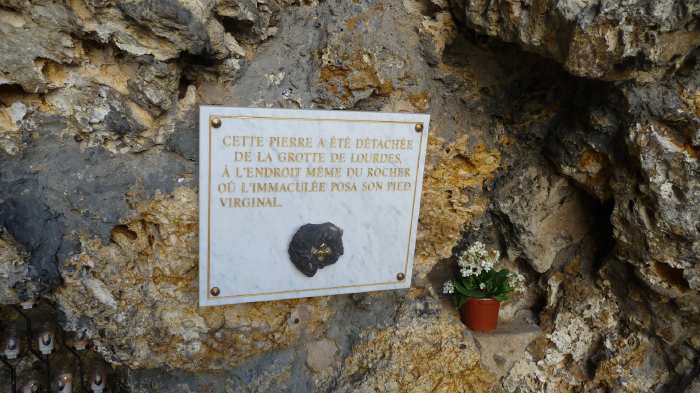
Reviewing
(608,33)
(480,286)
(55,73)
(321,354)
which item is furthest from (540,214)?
(55,73)

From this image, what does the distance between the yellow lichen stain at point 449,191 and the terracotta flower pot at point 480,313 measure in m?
0.30

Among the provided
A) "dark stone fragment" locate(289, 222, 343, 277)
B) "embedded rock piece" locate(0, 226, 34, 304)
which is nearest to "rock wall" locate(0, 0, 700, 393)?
"embedded rock piece" locate(0, 226, 34, 304)

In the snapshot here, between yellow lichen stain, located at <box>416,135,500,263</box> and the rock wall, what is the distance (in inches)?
0.4

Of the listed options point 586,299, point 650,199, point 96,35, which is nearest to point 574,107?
point 650,199

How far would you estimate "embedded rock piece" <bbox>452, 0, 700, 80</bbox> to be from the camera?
63.8 inches

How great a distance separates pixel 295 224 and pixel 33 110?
1.04 m

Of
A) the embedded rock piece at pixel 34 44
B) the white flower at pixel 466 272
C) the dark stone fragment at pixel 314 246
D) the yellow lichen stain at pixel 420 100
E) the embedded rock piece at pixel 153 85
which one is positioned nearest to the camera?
the embedded rock piece at pixel 34 44

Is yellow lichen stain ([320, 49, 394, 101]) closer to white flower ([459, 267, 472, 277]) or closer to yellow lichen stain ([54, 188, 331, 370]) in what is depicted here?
yellow lichen stain ([54, 188, 331, 370])

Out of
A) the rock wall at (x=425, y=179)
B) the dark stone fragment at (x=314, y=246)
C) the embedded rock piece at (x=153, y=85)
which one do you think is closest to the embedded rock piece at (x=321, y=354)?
the rock wall at (x=425, y=179)

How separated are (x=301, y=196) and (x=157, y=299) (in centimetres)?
74

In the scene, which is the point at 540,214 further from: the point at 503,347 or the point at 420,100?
the point at 420,100

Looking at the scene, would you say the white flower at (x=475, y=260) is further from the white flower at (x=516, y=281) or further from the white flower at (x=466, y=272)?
the white flower at (x=516, y=281)

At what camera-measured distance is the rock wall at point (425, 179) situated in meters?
1.67

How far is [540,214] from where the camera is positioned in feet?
7.93
